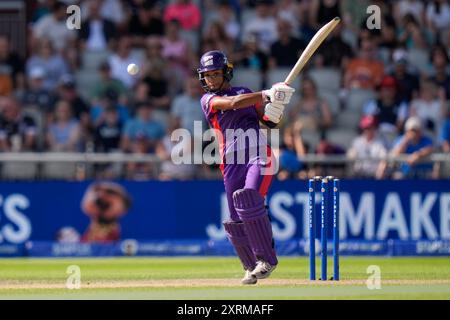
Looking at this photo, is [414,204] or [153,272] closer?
[153,272]

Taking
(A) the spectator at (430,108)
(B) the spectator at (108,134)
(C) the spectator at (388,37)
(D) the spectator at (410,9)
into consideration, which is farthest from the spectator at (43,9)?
(A) the spectator at (430,108)

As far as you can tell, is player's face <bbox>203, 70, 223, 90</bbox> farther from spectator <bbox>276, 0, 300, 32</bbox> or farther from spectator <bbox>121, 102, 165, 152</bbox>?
spectator <bbox>276, 0, 300, 32</bbox>

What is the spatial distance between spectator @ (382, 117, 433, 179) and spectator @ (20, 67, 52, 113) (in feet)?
15.9

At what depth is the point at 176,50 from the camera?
55.7 feet

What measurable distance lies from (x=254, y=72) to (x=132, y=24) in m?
2.13

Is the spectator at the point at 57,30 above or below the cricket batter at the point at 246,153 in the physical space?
above

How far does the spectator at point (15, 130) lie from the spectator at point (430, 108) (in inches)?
202

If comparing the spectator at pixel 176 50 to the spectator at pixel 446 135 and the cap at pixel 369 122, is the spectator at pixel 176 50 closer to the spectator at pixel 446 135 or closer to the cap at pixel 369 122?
the cap at pixel 369 122

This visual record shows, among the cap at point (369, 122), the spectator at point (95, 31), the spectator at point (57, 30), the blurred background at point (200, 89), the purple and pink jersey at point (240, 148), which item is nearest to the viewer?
the purple and pink jersey at point (240, 148)

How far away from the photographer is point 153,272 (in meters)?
11.4

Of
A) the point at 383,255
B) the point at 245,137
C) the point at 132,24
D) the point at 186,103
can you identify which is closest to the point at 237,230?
the point at 245,137

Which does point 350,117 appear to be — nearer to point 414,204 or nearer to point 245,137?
point 414,204

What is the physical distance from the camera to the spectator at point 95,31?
17297mm
